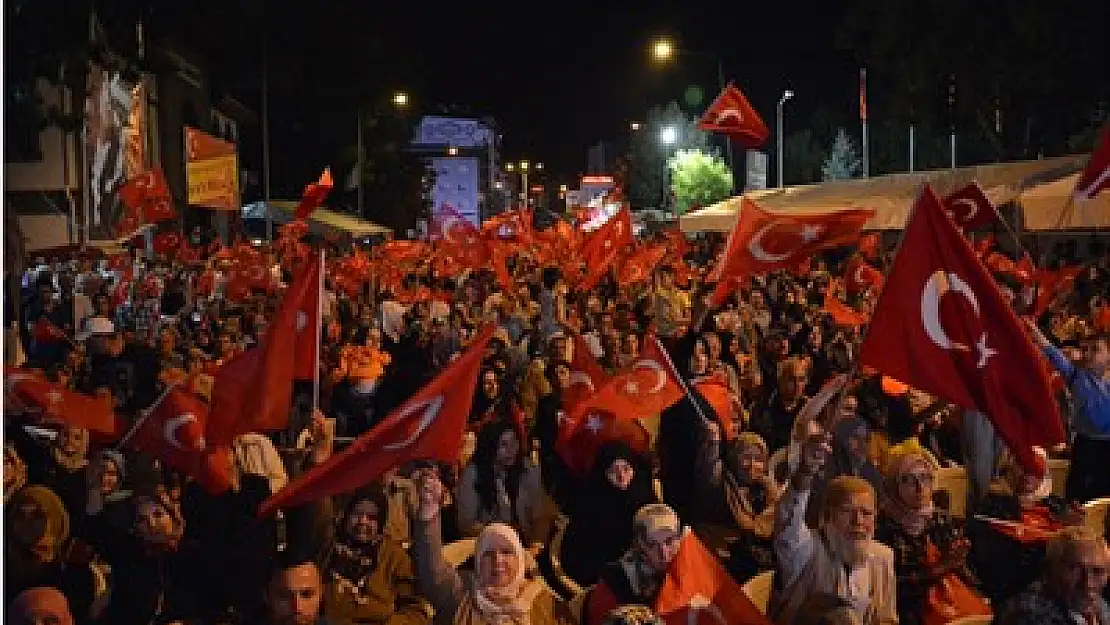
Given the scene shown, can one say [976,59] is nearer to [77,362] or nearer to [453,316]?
[453,316]

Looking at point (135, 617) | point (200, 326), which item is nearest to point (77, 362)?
point (200, 326)

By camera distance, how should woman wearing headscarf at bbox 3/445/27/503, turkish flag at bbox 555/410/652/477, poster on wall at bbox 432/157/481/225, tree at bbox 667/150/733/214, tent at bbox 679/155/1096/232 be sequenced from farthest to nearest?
1. poster on wall at bbox 432/157/481/225
2. tree at bbox 667/150/733/214
3. tent at bbox 679/155/1096/232
4. turkish flag at bbox 555/410/652/477
5. woman wearing headscarf at bbox 3/445/27/503

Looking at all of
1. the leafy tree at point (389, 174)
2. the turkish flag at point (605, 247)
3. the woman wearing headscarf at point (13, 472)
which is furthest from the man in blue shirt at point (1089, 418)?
the leafy tree at point (389, 174)

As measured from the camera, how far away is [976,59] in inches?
1240

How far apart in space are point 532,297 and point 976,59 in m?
17.8

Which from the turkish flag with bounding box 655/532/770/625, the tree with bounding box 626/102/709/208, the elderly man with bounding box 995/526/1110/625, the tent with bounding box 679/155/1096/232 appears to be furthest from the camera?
the tree with bounding box 626/102/709/208

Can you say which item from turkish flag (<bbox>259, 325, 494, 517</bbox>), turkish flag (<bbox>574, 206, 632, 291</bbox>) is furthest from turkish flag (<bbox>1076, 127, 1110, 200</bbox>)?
turkish flag (<bbox>574, 206, 632, 291</bbox>)

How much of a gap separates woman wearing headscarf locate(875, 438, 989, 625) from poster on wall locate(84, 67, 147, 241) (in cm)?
2109

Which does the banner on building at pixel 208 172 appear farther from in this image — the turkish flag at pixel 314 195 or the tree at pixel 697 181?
the tree at pixel 697 181

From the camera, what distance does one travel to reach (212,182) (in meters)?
33.0

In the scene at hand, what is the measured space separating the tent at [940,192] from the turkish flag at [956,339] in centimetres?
706

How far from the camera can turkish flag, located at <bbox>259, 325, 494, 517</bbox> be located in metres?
5.69

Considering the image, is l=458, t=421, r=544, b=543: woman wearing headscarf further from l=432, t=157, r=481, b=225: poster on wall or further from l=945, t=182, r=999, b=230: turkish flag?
l=432, t=157, r=481, b=225: poster on wall

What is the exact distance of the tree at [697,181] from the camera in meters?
69.1
